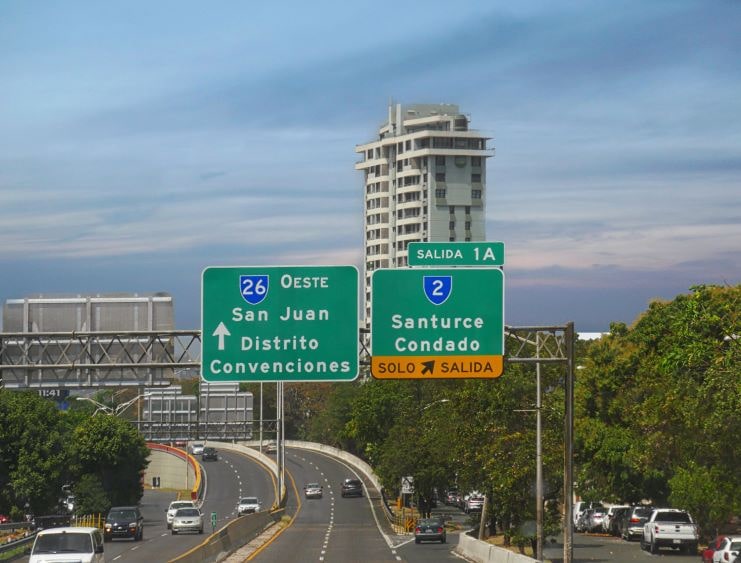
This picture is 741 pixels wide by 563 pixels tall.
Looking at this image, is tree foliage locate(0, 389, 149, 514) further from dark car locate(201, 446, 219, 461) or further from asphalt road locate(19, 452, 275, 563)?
dark car locate(201, 446, 219, 461)

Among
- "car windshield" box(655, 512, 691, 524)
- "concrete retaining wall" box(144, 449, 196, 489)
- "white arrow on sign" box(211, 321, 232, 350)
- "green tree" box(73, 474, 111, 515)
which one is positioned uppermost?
"white arrow on sign" box(211, 321, 232, 350)

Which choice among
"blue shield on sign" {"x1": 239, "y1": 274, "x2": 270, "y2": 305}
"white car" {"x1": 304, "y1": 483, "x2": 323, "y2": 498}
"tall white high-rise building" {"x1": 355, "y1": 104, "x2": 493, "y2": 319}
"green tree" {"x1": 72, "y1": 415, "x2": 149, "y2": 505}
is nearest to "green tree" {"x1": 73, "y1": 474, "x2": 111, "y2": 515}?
"green tree" {"x1": 72, "y1": 415, "x2": 149, "y2": 505}

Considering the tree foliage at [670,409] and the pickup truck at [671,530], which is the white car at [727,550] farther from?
the pickup truck at [671,530]

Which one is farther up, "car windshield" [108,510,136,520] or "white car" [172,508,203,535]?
"car windshield" [108,510,136,520]

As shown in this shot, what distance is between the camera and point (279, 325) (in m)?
30.2

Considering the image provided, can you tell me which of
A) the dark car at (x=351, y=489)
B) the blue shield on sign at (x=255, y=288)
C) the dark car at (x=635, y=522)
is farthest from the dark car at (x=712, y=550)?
the dark car at (x=351, y=489)

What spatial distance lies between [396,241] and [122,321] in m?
155

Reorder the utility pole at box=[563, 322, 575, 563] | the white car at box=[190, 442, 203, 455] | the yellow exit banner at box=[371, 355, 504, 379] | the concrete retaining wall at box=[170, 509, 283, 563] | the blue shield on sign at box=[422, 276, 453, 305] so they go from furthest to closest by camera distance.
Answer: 1. the white car at box=[190, 442, 203, 455]
2. the concrete retaining wall at box=[170, 509, 283, 563]
3. the utility pole at box=[563, 322, 575, 563]
4. the blue shield on sign at box=[422, 276, 453, 305]
5. the yellow exit banner at box=[371, 355, 504, 379]

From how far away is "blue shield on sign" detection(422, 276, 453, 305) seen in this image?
95.8ft

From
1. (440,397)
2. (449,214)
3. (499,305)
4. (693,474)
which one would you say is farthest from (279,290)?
(449,214)

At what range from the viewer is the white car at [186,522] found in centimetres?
7038

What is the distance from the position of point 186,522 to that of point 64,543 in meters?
35.7

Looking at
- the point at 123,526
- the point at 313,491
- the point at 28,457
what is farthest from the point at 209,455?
the point at 123,526

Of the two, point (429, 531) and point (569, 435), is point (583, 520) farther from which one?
point (569, 435)
